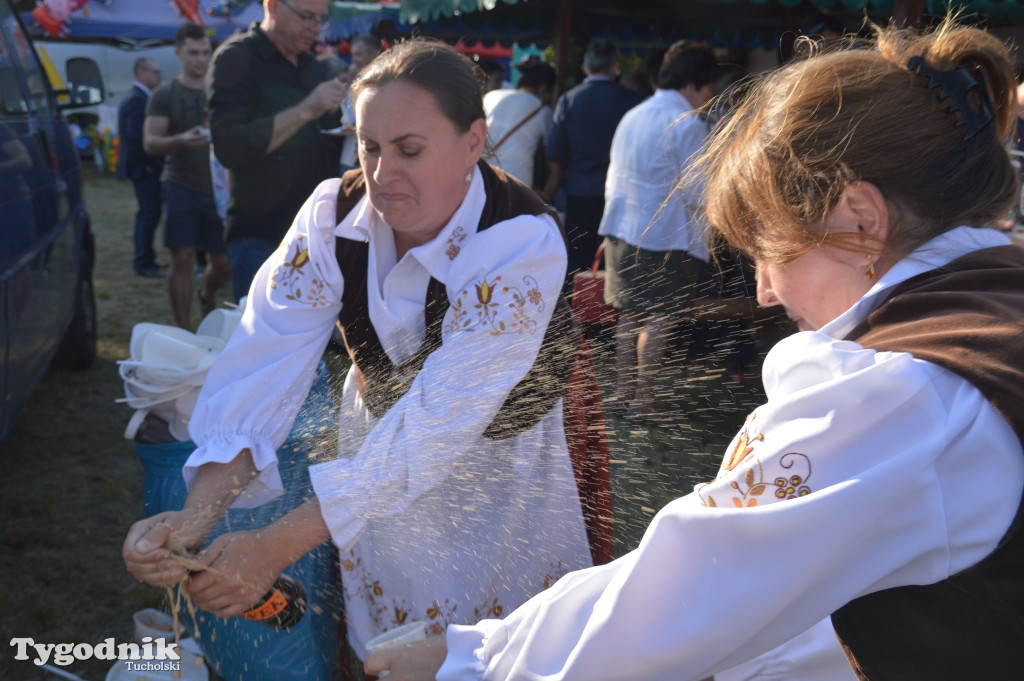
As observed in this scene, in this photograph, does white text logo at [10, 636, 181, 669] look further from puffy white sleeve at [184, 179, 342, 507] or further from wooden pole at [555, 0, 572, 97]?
wooden pole at [555, 0, 572, 97]

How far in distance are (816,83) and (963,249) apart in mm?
292

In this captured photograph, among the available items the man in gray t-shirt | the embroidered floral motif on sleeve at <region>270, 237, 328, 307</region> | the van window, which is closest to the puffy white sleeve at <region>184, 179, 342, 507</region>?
the embroidered floral motif on sleeve at <region>270, 237, 328, 307</region>

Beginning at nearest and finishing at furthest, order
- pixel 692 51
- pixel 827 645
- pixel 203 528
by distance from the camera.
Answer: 1. pixel 827 645
2. pixel 203 528
3. pixel 692 51

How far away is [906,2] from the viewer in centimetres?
524

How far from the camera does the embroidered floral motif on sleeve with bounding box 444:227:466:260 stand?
6.99 ft

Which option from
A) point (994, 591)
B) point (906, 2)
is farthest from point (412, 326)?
point (906, 2)

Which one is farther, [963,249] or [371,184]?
[371,184]

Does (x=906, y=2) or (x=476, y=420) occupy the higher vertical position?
(x=906, y=2)

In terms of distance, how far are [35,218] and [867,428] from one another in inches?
159

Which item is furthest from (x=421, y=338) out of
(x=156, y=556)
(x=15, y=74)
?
(x=15, y=74)

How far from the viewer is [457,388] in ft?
6.21

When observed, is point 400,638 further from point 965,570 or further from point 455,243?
point 965,570

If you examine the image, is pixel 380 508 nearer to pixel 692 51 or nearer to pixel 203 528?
pixel 203 528

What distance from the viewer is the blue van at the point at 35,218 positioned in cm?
360
